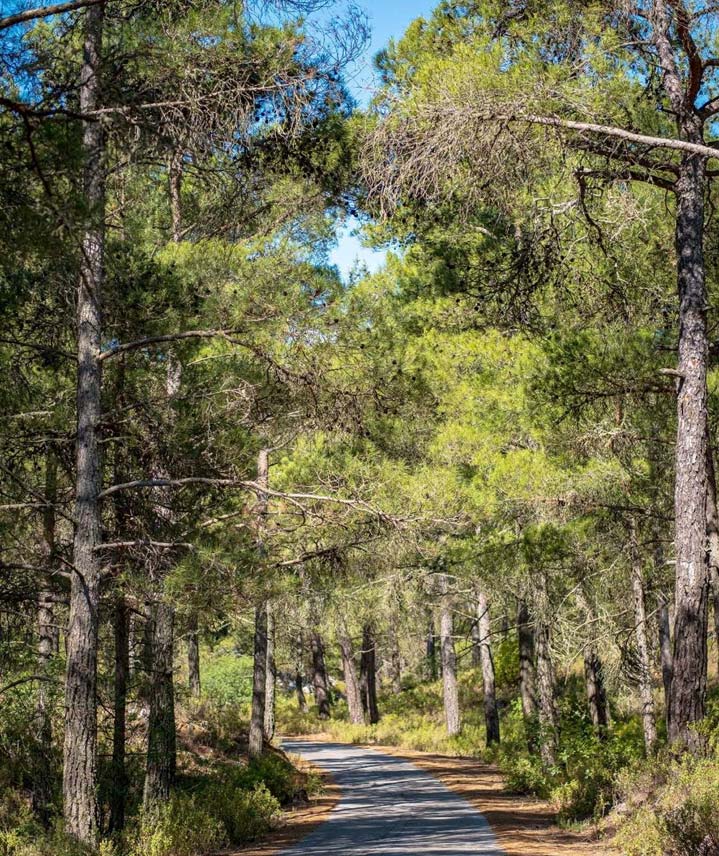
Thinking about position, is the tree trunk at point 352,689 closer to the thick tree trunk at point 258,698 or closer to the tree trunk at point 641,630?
the thick tree trunk at point 258,698

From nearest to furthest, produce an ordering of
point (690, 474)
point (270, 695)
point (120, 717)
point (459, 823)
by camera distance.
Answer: point (690, 474), point (120, 717), point (459, 823), point (270, 695)

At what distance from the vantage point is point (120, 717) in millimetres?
11891

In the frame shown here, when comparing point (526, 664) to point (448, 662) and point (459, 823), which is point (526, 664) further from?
point (459, 823)

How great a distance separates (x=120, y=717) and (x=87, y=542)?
134 inches

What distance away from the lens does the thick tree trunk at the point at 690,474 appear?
9.02 metres

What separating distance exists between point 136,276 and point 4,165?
4026 mm

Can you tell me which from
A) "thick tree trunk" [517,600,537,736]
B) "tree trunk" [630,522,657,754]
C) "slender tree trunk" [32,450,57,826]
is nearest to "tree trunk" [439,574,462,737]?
"thick tree trunk" [517,600,537,736]

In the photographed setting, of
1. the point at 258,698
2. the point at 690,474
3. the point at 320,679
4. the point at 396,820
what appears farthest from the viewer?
the point at 320,679

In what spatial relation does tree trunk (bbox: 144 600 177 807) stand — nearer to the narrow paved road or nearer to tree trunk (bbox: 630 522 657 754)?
the narrow paved road

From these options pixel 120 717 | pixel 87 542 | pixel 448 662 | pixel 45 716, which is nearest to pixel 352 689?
pixel 448 662

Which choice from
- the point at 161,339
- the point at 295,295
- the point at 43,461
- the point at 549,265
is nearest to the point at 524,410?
the point at 549,265

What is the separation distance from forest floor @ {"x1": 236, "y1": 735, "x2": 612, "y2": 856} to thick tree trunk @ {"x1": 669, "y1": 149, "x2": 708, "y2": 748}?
2.18 meters

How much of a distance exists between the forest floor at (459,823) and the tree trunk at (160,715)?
1.43m

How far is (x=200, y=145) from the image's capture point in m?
9.64
